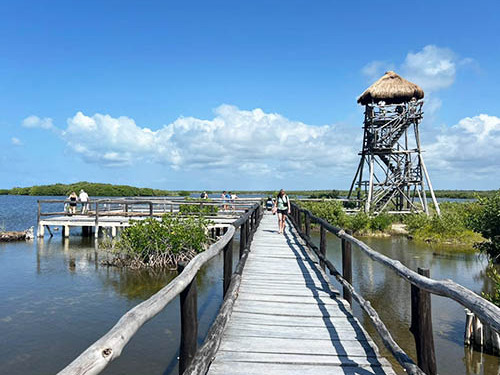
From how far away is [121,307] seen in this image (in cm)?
1002

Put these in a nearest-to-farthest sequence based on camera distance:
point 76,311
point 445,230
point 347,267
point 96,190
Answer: point 347,267, point 76,311, point 445,230, point 96,190

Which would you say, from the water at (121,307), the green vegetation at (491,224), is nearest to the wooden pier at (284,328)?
the water at (121,307)

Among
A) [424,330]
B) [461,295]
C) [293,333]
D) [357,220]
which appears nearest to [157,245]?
[293,333]

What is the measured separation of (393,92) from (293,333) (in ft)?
81.6

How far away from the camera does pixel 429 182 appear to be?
26500mm

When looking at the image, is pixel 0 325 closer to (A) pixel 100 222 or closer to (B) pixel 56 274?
(B) pixel 56 274

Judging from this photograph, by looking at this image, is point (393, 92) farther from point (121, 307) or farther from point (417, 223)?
point (121, 307)

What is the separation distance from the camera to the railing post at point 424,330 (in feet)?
10.9

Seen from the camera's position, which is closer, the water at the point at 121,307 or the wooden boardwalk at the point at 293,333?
the wooden boardwalk at the point at 293,333

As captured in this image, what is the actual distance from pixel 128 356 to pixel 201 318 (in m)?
2.31

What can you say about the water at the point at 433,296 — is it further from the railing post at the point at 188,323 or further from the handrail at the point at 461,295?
the railing post at the point at 188,323

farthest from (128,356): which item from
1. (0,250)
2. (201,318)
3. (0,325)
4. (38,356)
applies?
(0,250)

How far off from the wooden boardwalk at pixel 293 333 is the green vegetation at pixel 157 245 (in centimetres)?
680

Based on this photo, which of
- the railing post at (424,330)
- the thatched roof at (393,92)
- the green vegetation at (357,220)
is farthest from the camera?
the thatched roof at (393,92)
